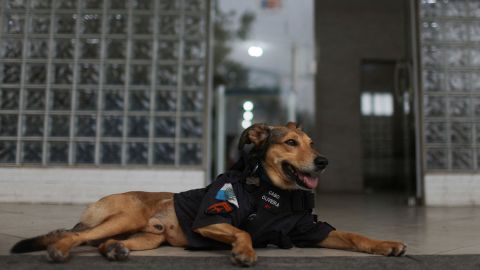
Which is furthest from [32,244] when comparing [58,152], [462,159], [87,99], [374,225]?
[462,159]

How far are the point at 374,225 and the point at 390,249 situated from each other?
140 centimetres

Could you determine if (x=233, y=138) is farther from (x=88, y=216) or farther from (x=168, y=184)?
(x=88, y=216)

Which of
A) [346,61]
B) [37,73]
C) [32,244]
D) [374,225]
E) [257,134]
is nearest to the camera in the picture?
[32,244]

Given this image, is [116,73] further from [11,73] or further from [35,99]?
[11,73]

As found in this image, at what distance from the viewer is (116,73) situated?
17.0 ft

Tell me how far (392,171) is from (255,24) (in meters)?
3.81

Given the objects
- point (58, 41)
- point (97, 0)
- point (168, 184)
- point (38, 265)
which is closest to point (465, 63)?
point (168, 184)

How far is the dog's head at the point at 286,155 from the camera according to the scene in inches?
95.2

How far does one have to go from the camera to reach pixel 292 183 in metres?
2.48

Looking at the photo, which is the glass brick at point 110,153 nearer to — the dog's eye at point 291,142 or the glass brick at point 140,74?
the glass brick at point 140,74

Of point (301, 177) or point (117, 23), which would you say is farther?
point (117, 23)

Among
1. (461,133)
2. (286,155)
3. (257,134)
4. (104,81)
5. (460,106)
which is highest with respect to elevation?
(104,81)

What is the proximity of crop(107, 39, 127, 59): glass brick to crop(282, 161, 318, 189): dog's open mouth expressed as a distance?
129 inches

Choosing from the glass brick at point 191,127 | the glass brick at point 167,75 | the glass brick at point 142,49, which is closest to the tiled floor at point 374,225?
the glass brick at point 191,127
